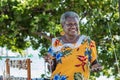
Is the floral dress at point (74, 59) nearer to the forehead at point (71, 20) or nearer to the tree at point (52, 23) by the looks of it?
the forehead at point (71, 20)

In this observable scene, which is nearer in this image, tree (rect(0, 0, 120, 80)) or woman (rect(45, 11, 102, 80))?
woman (rect(45, 11, 102, 80))

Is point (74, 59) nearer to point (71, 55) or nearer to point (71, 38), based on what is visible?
point (71, 55)

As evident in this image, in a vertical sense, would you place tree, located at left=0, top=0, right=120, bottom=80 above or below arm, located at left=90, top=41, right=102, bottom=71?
above

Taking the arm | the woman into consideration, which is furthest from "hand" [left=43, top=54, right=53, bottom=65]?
the arm

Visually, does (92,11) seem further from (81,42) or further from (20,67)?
(81,42)

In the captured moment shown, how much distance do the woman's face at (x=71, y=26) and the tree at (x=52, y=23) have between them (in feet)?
15.6

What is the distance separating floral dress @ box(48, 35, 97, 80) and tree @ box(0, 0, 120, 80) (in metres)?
4.76

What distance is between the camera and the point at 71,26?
235 cm

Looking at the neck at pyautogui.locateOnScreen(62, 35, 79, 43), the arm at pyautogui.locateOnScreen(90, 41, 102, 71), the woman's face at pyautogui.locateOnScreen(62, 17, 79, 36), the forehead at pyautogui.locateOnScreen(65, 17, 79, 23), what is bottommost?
the arm at pyautogui.locateOnScreen(90, 41, 102, 71)

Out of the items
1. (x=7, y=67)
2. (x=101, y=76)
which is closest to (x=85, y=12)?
(x=101, y=76)

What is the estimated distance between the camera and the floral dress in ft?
7.57

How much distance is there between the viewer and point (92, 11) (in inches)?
322

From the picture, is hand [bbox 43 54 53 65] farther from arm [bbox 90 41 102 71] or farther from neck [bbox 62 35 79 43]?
arm [bbox 90 41 102 71]

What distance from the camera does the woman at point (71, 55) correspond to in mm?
2309
